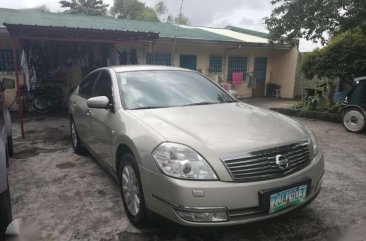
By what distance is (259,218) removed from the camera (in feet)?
8.28

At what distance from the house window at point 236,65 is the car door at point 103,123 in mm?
10741

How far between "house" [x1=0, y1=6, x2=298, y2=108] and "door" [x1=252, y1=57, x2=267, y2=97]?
5 cm

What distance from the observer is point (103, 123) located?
3.78 meters

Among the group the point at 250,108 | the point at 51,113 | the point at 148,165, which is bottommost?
the point at 51,113

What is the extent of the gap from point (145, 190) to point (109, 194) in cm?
134

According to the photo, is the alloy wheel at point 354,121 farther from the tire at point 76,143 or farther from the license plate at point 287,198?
the tire at point 76,143

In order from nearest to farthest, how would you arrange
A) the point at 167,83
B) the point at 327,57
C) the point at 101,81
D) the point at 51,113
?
the point at 167,83
the point at 101,81
the point at 327,57
the point at 51,113

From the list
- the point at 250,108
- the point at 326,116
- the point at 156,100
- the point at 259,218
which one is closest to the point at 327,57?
the point at 326,116

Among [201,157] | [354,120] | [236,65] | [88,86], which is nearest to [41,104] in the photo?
[88,86]

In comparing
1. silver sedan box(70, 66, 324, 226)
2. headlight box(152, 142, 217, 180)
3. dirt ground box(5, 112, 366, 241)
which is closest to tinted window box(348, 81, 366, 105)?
dirt ground box(5, 112, 366, 241)

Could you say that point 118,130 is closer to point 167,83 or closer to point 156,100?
point 156,100

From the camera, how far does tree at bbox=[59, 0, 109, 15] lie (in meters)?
36.4

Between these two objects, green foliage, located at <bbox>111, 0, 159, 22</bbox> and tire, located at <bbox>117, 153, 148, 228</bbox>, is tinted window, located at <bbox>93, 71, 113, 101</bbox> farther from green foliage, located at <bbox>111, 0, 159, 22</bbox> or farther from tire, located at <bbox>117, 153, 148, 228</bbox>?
green foliage, located at <bbox>111, 0, 159, 22</bbox>

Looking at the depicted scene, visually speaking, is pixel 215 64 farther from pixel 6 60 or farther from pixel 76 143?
pixel 76 143
